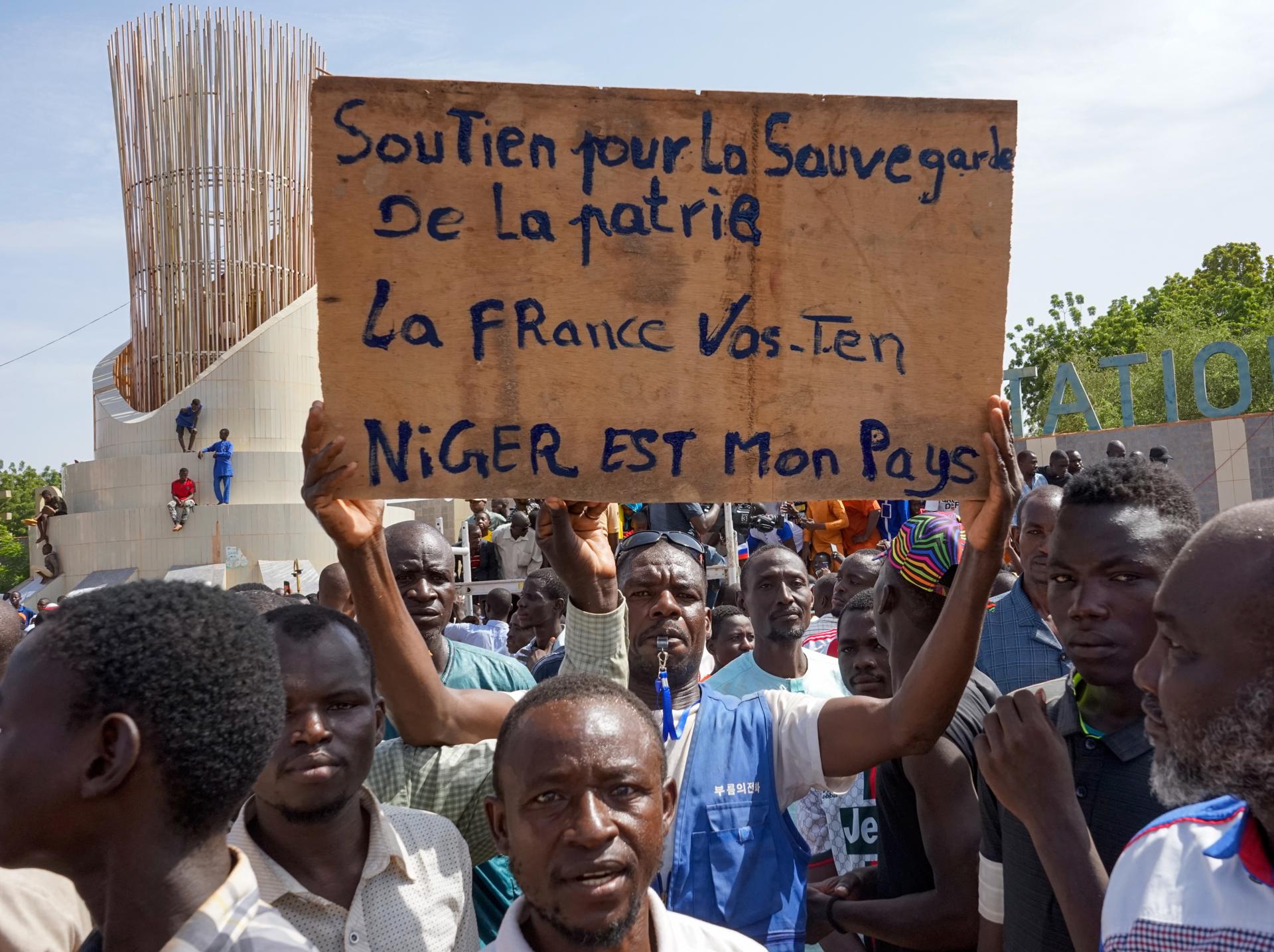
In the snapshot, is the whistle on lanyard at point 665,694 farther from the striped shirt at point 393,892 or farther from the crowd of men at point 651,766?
the striped shirt at point 393,892

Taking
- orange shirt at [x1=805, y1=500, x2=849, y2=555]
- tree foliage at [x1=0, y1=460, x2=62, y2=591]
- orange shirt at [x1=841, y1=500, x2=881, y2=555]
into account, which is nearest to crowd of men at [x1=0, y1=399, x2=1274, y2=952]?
orange shirt at [x1=805, y1=500, x2=849, y2=555]

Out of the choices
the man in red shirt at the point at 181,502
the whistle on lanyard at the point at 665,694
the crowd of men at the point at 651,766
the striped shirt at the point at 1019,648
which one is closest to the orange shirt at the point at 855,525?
the striped shirt at the point at 1019,648

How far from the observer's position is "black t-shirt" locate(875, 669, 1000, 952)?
2.69 metres

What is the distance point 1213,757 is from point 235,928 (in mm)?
1339

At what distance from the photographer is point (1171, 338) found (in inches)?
1646

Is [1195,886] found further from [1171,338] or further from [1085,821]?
[1171,338]

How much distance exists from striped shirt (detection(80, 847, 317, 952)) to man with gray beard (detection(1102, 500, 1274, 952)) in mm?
1147

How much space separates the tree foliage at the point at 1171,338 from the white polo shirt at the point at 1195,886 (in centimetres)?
3455

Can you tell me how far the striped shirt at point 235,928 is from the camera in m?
1.63

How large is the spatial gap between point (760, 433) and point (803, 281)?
1.11 ft

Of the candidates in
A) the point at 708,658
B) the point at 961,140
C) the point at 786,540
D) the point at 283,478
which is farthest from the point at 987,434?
the point at 283,478

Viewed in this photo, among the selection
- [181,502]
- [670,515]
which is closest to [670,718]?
[670,515]

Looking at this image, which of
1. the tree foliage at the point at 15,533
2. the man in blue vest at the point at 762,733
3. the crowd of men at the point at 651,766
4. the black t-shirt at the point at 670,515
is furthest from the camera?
the tree foliage at the point at 15,533

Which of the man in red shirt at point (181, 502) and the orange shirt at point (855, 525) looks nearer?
the orange shirt at point (855, 525)
